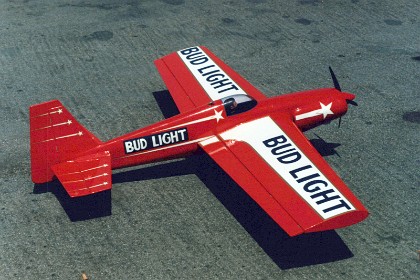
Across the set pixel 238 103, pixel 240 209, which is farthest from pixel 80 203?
pixel 238 103

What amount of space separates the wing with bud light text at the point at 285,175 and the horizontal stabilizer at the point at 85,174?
3.19 metres

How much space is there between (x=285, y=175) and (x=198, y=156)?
13.8 ft

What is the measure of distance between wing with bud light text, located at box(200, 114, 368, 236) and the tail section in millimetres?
3833

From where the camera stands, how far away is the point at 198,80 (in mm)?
22281

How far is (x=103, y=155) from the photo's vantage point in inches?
723

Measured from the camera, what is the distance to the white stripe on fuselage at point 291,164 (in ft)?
52.9

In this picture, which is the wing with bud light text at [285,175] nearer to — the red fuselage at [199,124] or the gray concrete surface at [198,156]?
the red fuselage at [199,124]

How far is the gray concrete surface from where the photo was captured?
54.2 feet

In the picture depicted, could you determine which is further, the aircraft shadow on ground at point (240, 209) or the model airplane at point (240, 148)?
the aircraft shadow on ground at point (240, 209)

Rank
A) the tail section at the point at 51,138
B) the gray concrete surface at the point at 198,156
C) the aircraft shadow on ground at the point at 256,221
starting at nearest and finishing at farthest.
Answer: the gray concrete surface at the point at 198,156 < the aircraft shadow on ground at the point at 256,221 < the tail section at the point at 51,138

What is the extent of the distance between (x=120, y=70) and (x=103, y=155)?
822cm

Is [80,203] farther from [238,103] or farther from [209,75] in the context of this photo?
[209,75]

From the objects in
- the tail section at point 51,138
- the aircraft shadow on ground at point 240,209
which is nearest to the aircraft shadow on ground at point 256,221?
the aircraft shadow on ground at point 240,209

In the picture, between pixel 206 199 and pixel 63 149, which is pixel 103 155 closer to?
pixel 63 149
